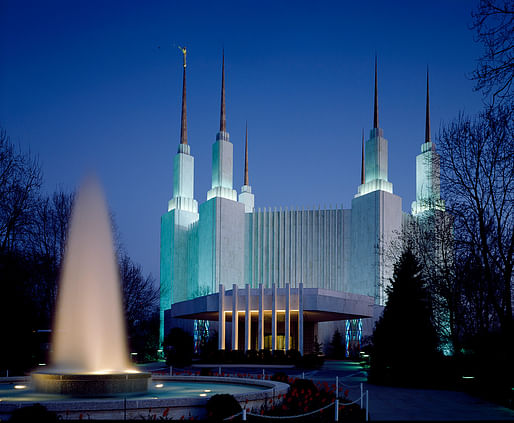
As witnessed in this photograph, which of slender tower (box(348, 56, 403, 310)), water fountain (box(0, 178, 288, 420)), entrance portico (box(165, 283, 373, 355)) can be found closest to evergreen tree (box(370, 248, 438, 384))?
water fountain (box(0, 178, 288, 420))

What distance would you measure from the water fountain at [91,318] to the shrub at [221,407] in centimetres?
333

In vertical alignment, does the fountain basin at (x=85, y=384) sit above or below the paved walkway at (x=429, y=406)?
above

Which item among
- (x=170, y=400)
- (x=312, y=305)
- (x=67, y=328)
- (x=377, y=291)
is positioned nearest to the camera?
(x=170, y=400)

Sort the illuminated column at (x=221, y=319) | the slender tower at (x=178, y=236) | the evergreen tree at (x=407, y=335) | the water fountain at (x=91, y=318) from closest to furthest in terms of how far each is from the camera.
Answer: the water fountain at (x=91, y=318) → the evergreen tree at (x=407, y=335) → the illuminated column at (x=221, y=319) → the slender tower at (x=178, y=236)

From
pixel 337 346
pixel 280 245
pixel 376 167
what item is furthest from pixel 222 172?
pixel 337 346

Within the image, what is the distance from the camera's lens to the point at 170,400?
33.7 ft

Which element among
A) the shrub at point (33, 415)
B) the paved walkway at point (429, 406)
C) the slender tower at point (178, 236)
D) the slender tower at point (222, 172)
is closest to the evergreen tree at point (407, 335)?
the paved walkway at point (429, 406)

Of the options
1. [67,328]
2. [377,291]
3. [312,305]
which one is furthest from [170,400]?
[377,291]

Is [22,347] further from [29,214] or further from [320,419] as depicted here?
[320,419]

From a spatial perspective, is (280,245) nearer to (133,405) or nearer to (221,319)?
(221,319)

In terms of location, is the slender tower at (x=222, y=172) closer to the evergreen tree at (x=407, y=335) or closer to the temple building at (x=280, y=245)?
the temple building at (x=280, y=245)

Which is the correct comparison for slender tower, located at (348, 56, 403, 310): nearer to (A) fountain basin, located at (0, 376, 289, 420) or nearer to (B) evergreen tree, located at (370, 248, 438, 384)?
(B) evergreen tree, located at (370, 248, 438, 384)

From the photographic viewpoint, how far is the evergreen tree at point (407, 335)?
23.4m

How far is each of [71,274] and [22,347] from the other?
1151cm
